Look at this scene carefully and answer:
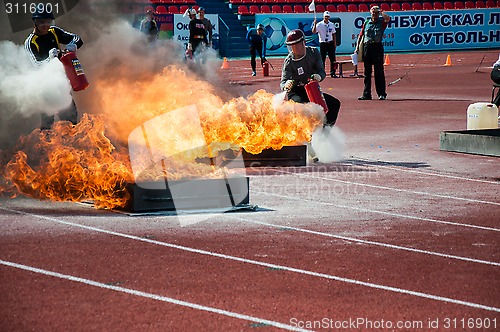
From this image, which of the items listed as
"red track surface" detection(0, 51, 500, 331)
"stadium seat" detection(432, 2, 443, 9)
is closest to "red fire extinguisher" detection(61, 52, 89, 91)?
"red track surface" detection(0, 51, 500, 331)

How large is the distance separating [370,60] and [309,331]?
17.5 metres

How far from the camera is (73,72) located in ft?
37.4

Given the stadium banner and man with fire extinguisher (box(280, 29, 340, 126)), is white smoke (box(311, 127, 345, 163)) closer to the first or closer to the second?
man with fire extinguisher (box(280, 29, 340, 126))

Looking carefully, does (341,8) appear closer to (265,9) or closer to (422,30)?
(265,9)

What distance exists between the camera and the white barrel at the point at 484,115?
1522cm

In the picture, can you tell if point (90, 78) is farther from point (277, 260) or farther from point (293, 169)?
point (277, 260)

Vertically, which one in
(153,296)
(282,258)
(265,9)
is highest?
(153,296)

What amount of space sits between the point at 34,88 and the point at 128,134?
1.43m

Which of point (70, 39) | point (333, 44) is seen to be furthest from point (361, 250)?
point (333, 44)

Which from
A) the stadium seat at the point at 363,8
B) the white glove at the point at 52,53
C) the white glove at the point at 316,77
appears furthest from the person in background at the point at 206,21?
the white glove at the point at 52,53

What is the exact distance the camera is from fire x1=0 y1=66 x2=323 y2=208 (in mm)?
10227

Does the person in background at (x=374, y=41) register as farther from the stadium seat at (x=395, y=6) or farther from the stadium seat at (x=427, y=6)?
the stadium seat at (x=427, y=6)

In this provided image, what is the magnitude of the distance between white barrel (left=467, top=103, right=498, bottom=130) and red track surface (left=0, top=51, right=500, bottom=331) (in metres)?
2.53

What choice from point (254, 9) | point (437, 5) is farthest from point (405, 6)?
point (254, 9)
